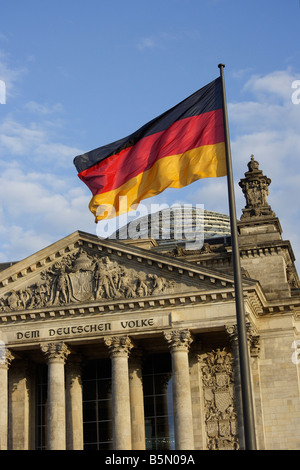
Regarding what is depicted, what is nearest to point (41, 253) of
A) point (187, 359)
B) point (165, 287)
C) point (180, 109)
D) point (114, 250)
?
point (114, 250)

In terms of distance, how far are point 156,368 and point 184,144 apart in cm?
2456

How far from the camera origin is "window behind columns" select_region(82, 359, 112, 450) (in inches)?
2029

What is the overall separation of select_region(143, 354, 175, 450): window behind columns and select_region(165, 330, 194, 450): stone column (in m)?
4.61

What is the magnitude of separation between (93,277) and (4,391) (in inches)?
339

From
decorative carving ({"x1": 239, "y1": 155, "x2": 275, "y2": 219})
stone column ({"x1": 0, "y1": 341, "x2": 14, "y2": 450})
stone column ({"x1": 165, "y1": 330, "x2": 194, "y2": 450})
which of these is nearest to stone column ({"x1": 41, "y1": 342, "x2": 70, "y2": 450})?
stone column ({"x1": 0, "y1": 341, "x2": 14, "y2": 450})

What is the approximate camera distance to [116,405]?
46.8m

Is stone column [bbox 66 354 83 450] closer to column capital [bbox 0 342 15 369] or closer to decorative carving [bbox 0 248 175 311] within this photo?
column capital [bbox 0 342 15 369]

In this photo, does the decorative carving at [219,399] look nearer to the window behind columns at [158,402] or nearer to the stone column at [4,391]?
the window behind columns at [158,402]

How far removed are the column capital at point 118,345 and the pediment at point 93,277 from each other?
2173mm

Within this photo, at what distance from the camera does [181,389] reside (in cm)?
4600

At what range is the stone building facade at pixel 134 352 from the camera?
47312mm

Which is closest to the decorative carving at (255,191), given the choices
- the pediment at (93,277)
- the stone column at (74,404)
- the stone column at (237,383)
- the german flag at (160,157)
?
the pediment at (93,277)

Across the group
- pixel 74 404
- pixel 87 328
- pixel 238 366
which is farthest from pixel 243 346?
pixel 74 404

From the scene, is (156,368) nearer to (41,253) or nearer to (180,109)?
(41,253)
